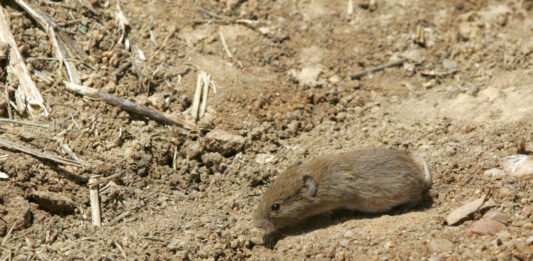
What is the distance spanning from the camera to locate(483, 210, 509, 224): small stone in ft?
17.2

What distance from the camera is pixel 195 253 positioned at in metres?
5.41

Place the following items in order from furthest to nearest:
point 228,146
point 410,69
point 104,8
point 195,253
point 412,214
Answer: point 410,69 < point 104,8 < point 228,146 < point 412,214 < point 195,253

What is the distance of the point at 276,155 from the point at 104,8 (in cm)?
317

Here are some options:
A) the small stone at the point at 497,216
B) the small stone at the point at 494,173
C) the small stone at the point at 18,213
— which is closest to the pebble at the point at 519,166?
the small stone at the point at 494,173

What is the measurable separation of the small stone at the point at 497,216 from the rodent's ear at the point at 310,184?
1.84m

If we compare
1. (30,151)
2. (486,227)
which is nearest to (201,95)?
(30,151)

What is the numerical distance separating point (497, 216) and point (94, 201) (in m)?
4.25

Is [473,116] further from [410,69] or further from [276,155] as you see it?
[276,155]

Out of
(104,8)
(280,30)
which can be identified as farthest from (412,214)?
(104,8)

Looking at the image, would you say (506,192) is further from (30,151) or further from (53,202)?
(30,151)

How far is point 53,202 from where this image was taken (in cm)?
545

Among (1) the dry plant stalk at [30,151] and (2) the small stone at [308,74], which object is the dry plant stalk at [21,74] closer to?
(1) the dry plant stalk at [30,151]

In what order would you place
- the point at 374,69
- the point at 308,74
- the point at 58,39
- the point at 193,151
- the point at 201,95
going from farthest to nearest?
the point at 374,69, the point at 308,74, the point at 201,95, the point at 58,39, the point at 193,151

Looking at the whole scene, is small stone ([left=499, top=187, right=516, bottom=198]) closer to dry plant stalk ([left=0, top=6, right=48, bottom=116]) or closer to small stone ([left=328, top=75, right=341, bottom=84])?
small stone ([left=328, top=75, right=341, bottom=84])
